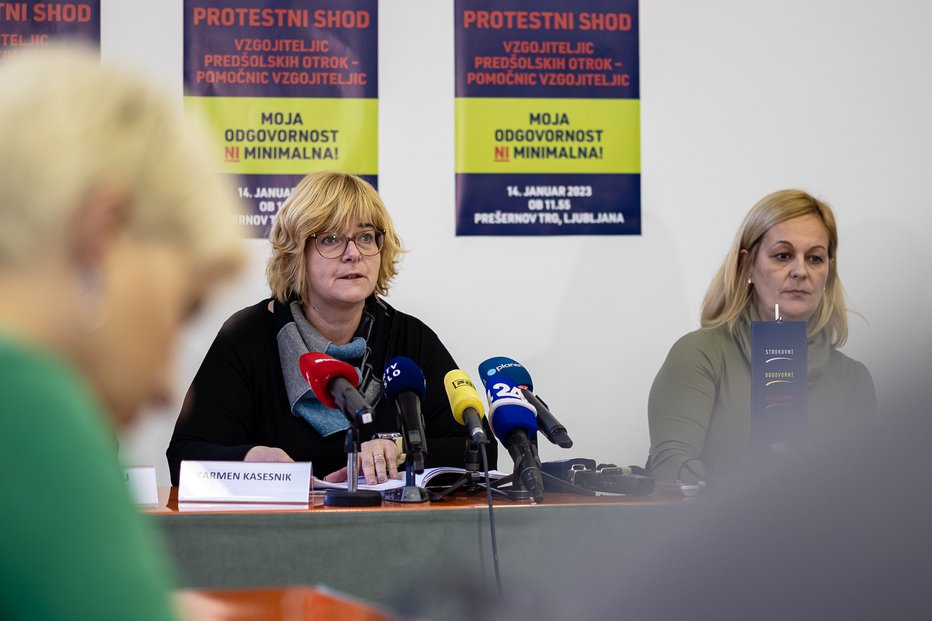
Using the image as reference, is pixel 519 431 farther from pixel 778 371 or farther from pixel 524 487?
pixel 778 371

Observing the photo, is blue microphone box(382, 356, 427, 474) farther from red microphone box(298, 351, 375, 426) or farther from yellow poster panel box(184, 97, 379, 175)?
yellow poster panel box(184, 97, 379, 175)

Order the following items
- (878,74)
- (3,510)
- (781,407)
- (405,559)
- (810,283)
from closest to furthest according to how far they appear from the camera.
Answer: (3,510) < (405,559) < (781,407) < (810,283) < (878,74)

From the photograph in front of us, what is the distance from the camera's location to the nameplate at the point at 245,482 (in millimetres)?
1852

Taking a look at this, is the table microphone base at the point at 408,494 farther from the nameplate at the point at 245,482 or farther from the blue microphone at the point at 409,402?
the nameplate at the point at 245,482

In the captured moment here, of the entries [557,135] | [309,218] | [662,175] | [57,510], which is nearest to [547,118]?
[557,135]

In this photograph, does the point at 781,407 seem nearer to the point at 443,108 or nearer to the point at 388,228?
the point at 388,228

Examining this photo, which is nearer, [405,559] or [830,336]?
[405,559]

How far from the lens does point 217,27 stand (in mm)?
3178

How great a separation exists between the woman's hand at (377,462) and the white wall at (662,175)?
106 cm

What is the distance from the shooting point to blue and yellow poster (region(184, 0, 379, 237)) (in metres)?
3.19

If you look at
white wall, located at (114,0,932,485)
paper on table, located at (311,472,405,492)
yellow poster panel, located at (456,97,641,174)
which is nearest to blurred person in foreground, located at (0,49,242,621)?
paper on table, located at (311,472,405,492)

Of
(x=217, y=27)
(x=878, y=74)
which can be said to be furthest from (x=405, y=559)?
(x=878, y=74)

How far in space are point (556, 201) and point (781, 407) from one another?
1490 mm

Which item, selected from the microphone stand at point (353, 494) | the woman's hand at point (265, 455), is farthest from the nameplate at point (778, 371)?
the woman's hand at point (265, 455)
